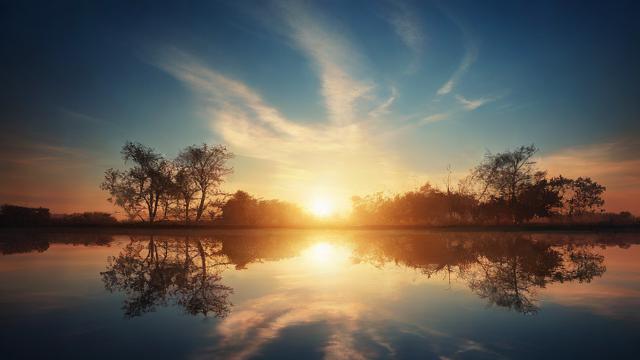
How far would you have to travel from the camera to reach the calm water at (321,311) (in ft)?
21.5

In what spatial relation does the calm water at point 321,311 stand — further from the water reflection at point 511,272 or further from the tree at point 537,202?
the tree at point 537,202

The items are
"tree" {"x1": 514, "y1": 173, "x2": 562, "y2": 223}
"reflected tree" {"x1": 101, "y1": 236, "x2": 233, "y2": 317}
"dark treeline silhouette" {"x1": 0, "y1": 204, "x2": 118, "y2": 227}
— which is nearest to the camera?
"reflected tree" {"x1": 101, "y1": 236, "x2": 233, "y2": 317}

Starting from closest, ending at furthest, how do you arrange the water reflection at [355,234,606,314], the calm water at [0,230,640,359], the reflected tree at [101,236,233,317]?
the calm water at [0,230,640,359] < the reflected tree at [101,236,233,317] < the water reflection at [355,234,606,314]

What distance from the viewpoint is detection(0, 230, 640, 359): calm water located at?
21.5 ft

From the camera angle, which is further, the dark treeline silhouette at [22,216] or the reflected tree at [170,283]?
the dark treeline silhouette at [22,216]

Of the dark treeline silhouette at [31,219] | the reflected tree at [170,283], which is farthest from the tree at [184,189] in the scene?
the reflected tree at [170,283]

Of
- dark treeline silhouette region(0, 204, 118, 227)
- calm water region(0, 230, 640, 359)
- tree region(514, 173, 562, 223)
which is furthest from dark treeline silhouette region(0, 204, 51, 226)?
tree region(514, 173, 562, 223)

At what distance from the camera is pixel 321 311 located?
9125 millimetres

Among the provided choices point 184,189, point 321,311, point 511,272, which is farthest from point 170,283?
point 184,189

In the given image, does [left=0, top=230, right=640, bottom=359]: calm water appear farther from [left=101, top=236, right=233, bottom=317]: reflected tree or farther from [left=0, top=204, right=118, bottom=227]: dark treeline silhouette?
[left=0, top=204, right=118, bottom=227]: dark treeline silhouette

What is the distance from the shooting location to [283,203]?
319 feet

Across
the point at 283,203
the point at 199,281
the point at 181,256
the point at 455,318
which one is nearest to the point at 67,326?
the point at 199,281

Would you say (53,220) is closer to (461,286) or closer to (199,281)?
(199,281)

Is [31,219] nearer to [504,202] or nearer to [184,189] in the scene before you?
[184,189]
